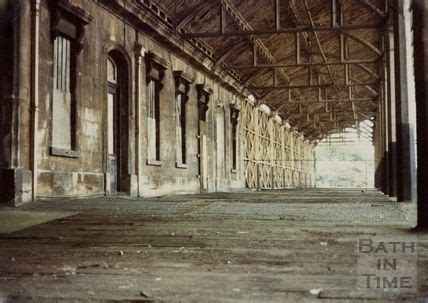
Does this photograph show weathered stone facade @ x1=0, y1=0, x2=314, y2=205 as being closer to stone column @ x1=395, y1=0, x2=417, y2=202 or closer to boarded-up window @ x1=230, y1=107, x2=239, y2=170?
boarded-up window @ x1=230, y1=107, x2=239, y2=170

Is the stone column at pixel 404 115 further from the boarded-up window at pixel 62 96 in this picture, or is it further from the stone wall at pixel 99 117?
the boarded-up window at pixel 62 96

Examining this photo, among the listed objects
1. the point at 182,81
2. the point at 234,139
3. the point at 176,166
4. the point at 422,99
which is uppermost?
the point at 182,81

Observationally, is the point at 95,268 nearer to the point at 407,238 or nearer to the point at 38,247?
the point at 38,247

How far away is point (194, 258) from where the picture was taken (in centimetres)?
373

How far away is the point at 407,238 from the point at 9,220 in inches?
181

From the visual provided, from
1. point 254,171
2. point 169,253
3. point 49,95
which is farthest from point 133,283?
point 254,171

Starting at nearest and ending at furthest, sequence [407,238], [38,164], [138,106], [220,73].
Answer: [407,238]
[38,164]
[138,106]
[220,73]

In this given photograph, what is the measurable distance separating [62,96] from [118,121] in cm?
290

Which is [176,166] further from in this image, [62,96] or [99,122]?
[62,96]

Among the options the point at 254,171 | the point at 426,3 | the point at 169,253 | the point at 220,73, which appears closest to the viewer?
the point at 169,253

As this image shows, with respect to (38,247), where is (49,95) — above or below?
above

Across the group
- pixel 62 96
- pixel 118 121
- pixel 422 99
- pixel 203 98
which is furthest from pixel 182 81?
pixel 422 99

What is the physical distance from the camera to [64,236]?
506 cm

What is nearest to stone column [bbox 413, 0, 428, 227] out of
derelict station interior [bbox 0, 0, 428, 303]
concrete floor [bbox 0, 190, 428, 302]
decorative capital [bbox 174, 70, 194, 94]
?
derelict station interior [bbox 0, 0, 428, 303]
